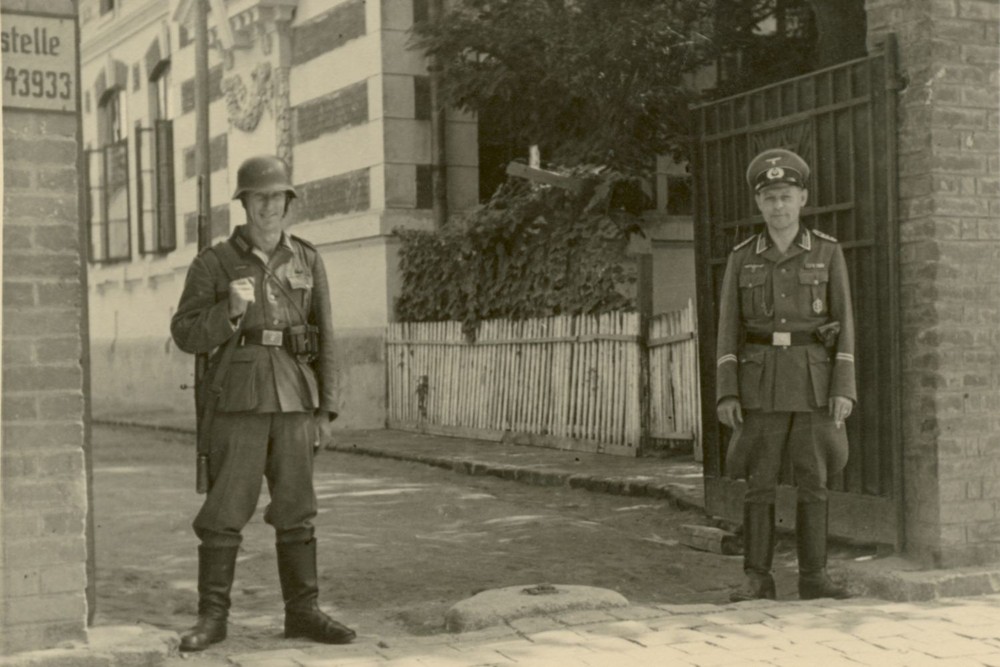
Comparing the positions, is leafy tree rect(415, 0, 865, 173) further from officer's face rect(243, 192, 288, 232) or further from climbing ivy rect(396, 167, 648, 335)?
officer's face rect(243, 192, 288, 232)

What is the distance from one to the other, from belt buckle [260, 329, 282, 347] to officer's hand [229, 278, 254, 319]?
196 mm

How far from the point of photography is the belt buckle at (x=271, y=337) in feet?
19.6

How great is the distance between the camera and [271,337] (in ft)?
19.7

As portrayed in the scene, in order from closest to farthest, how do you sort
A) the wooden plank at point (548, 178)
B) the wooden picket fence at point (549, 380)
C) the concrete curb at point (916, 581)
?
the concrete curb at point (916, 581) → the wooden picket fence at point (549, 380) → the wooden plank at point (548, 178)

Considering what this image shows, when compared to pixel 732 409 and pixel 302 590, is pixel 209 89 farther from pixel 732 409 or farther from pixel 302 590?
pixel 302 590

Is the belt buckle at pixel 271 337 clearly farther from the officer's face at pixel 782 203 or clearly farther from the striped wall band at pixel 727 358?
the officer's face at pixel 782 203

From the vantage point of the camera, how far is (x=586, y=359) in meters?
14.8

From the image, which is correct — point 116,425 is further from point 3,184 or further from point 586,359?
point 3,184

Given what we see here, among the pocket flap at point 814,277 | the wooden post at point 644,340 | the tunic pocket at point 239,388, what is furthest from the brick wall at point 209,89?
the tunic pocket at point 239,388

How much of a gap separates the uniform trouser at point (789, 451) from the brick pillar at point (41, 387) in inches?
121

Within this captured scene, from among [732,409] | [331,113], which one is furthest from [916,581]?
[331,113]

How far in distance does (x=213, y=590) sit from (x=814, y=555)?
2709mm

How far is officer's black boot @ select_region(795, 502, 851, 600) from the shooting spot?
671cm

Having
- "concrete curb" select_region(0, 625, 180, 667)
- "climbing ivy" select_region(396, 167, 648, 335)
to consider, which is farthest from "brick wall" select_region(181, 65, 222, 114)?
"concrete curb" select_region(0, 625, 180, 667)
